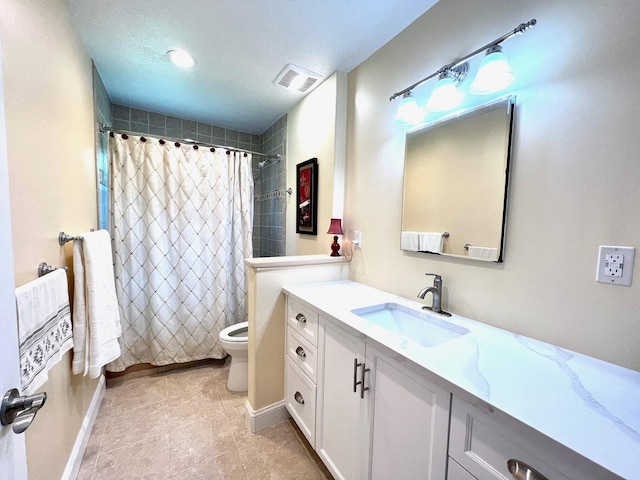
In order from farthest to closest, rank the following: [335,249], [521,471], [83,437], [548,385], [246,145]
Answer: [246,145] → [335,249] → [83,437] → [548,385] → [521,471]

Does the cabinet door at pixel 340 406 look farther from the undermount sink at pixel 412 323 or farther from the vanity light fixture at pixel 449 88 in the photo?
the vanity light fixture at pixel 449 88

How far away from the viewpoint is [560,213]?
92 centimetres

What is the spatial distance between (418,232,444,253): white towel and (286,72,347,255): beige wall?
725 mm

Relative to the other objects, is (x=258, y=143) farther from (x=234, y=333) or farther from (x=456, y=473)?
(x=456, y=473)

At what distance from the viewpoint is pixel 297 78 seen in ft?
6.49

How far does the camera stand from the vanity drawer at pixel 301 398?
4.49 ft

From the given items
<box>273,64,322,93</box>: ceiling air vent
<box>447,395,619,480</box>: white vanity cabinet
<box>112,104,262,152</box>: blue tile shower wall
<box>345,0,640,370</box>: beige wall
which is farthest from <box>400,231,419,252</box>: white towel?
<box>112,104,262,152</box>: blue tile shower wall

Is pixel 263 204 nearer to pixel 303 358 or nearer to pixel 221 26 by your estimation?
pixel 221 26

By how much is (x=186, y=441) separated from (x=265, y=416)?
0.46 metres

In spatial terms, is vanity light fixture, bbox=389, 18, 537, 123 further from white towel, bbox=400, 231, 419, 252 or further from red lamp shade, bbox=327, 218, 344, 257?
red lamp shade, bbox=327, 218, 344, 257

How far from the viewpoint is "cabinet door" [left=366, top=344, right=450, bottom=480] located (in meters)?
0.75

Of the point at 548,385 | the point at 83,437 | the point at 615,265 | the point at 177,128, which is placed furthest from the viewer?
the point at 177,128

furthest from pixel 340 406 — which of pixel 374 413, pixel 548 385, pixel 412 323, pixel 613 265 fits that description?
pixel 613 265

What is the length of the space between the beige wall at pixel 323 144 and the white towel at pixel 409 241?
609mm
